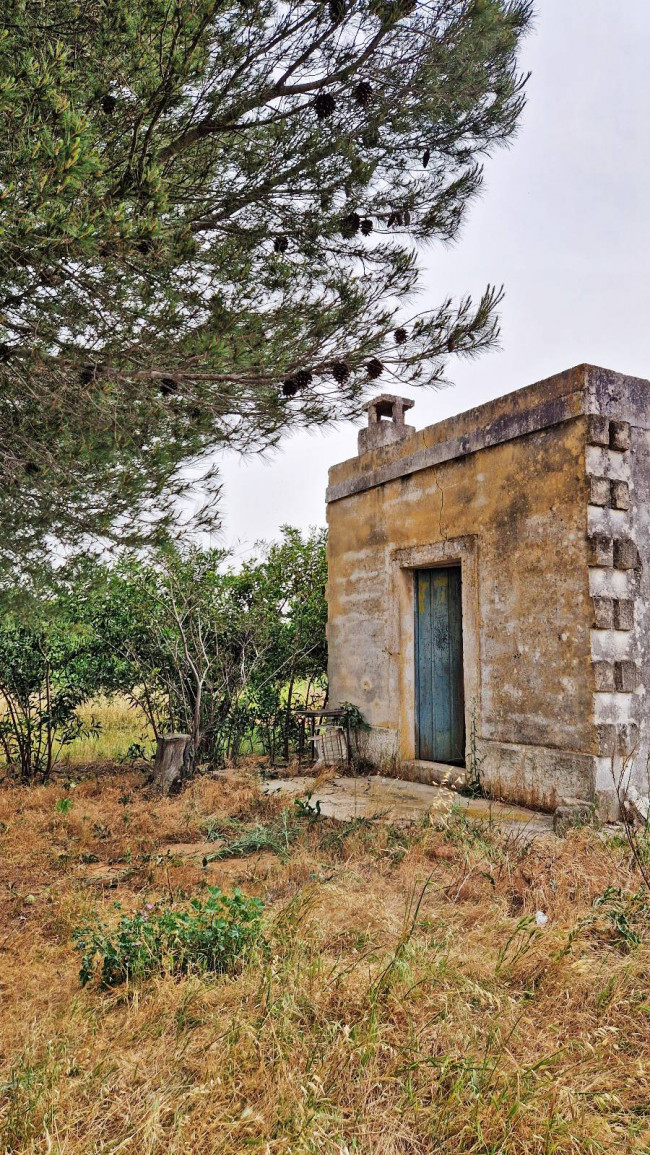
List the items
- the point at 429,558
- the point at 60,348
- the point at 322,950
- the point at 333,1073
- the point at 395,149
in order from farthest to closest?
the point at 429,558
the point at 395,149
the point at 60,348
the point at 322,950
the point at 333,1073

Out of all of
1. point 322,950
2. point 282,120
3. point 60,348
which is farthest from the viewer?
point 282,120

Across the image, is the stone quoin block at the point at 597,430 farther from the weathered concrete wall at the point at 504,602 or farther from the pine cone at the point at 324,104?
the pine cone at the point at 324,104

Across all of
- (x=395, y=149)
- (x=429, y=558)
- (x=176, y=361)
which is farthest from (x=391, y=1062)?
(x=395, y=149)

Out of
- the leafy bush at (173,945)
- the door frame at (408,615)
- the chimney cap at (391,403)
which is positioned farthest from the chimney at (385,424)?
the leafy bush at (173,945)

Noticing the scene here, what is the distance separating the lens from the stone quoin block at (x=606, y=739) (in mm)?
4672

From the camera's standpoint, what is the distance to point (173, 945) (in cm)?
287

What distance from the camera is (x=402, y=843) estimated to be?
4.41m

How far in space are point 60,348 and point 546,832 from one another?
421 cm

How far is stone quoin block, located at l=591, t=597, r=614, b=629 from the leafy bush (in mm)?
3056

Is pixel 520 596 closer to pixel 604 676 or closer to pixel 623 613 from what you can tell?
pixel 623 613

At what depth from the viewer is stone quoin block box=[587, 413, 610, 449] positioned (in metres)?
4.89

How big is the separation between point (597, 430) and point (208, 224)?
9.91 feet

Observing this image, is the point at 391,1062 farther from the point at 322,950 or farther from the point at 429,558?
the point at 429,558

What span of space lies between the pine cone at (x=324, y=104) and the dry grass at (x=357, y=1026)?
4425 millimetres
